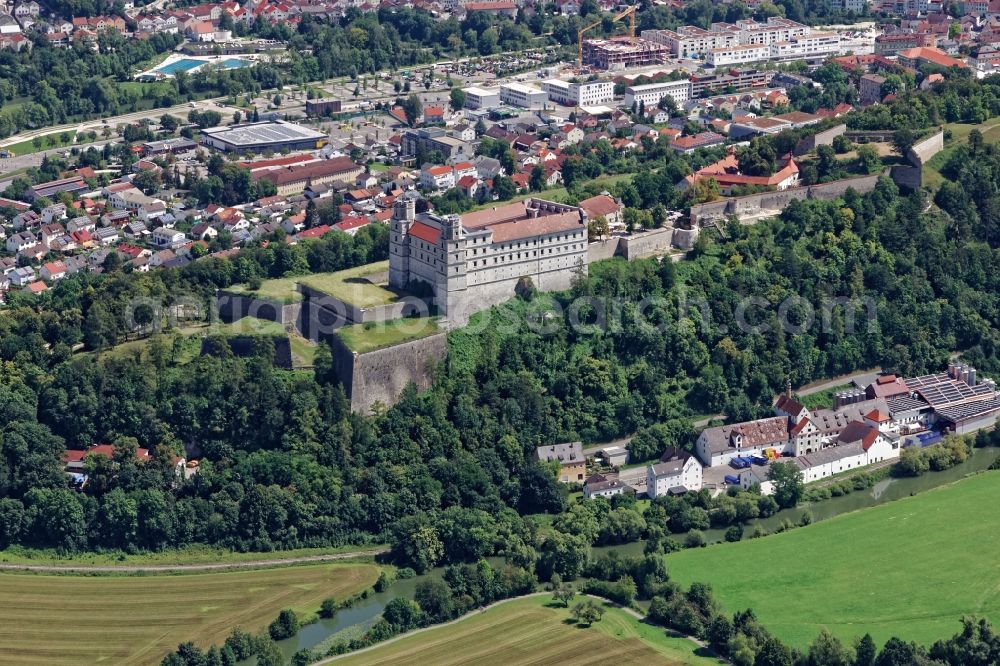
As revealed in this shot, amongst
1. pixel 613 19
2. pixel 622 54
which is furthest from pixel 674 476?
pixel 613 19

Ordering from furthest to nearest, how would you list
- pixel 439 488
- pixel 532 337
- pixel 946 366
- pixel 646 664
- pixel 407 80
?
pixel 407 80 → pixel 946 366 → pixel 532 337 → pixel 439 488 → pixel 646 664

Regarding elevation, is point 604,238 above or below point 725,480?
above

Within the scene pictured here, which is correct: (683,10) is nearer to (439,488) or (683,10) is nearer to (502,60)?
(502,60)

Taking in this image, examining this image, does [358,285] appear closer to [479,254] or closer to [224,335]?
[479,254]

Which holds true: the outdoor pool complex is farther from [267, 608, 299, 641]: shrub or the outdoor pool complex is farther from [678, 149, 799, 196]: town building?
[267, 608, 299, 641]: shrub

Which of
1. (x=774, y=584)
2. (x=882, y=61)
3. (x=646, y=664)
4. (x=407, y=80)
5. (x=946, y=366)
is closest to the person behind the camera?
(x=646, y=664)

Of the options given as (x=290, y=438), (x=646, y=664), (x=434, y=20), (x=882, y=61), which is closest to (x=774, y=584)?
(x=646, y=664)

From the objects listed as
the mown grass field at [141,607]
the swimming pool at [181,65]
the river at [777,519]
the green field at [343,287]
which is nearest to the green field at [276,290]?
the green field at [343,287]

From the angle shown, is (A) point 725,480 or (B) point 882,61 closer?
(A) point 725,480
